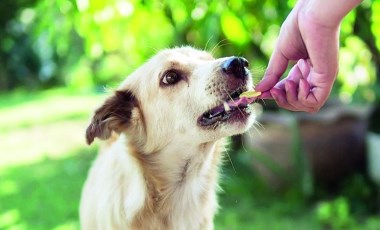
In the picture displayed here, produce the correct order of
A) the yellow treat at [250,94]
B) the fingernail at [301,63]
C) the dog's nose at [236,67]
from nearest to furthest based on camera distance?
the fingernail at [301,63], the yellow treat at [250,94], the dog's nose at [236,67]

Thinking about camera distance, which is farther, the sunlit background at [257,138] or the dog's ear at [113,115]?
the sunlit background at [257,138]

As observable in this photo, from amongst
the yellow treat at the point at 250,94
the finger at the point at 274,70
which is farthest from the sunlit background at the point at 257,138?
the finger at the point at 274,70

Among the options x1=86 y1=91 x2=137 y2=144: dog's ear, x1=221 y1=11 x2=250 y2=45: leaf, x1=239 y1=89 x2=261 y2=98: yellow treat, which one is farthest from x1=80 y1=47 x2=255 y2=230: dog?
x1=221 y1=11 x2=250 y2=45: leaf

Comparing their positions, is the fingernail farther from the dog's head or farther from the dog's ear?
the dog's ear

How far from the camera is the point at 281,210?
15.7 ft

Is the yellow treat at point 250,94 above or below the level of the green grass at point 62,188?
above

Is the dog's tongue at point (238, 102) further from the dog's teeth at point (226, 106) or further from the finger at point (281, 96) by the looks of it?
the finger at point (281, 96)

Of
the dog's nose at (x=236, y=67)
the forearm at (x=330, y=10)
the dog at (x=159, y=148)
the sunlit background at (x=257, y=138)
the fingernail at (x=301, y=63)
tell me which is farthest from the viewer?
the sunlit background at (x=257, y=138)

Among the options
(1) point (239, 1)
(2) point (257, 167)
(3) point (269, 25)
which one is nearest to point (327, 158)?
(2) point (257, 167)

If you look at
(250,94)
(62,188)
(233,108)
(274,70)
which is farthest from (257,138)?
(274,70)

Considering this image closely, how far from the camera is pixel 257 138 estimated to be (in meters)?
5.20

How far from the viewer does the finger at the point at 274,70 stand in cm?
209

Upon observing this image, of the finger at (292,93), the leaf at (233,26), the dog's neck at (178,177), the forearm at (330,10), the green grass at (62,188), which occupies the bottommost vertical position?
the green grass at (62,188)

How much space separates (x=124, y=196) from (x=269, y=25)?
6.49 feet
